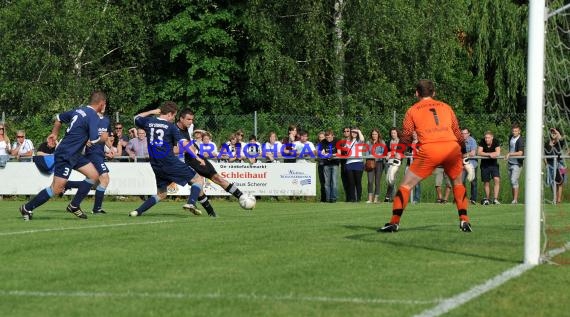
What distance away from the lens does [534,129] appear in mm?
9414

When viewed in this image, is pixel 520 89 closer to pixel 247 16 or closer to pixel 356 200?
pixel 247 16

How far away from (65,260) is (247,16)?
32.9 m

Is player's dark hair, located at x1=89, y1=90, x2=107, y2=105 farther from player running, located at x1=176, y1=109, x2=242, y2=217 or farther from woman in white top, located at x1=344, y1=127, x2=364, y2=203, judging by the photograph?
woman in white top, located at x1=344, y1=127, x2=364, y2=203

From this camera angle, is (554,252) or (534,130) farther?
(554,252)

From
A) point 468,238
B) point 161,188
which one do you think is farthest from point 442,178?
point 468,238

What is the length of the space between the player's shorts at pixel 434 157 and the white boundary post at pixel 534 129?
110 inches

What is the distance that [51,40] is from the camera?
39938 mm

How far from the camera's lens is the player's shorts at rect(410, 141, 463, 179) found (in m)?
12.2

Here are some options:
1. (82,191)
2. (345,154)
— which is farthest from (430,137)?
(345,154)

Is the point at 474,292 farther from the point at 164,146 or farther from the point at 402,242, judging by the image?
the point at 164,146

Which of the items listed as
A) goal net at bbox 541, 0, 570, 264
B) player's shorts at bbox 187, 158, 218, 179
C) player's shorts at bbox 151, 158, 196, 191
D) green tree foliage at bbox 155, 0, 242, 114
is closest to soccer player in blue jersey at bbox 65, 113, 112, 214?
player's shorts at bbox 187, 158, 218, 179

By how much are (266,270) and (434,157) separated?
12.9 feet

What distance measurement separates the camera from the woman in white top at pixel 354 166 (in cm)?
2559

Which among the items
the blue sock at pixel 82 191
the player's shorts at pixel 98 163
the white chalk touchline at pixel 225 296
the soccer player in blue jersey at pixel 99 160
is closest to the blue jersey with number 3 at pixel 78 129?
the blue sock at pixel 82 191
